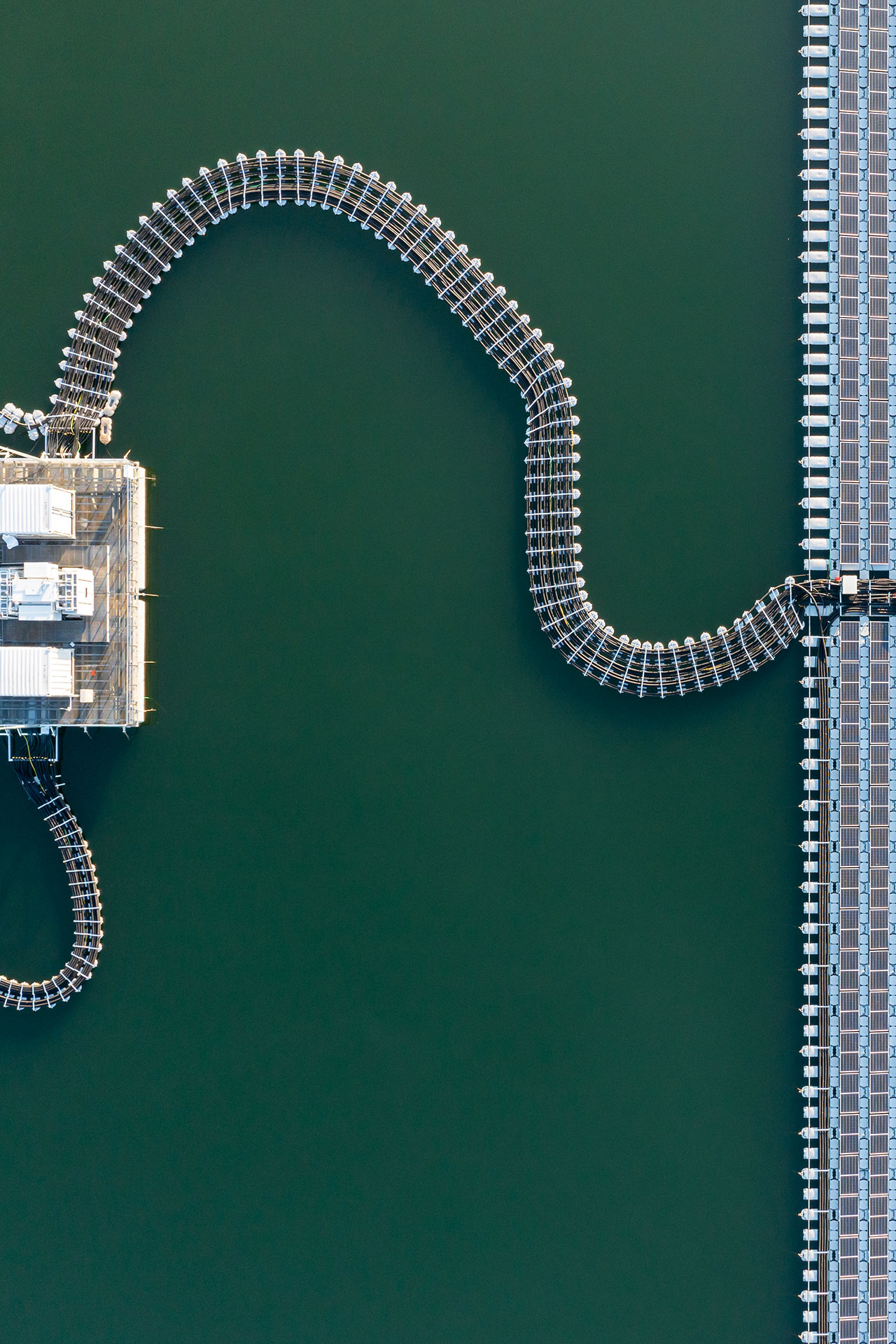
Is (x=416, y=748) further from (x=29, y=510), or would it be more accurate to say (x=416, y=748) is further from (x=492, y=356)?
(x=29, y=510)

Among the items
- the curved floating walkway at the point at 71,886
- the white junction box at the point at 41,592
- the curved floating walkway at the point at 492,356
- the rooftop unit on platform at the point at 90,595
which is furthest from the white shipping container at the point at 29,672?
the curved floating walkway at the point at 492,356

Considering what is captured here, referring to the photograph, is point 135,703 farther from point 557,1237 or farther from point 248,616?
point 557,1237

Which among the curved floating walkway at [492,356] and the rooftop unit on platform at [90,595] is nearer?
the rooftop unit on platform at [90,595]

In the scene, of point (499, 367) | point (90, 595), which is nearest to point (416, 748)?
point (90, 595)

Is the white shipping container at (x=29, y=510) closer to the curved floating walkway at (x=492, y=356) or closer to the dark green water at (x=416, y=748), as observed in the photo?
the curved floating walkway at (x=492, y=356)

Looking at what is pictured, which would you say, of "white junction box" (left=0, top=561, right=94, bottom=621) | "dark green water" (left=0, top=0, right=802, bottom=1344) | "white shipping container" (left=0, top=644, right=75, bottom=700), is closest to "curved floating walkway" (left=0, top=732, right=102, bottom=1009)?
"dark green water" (left=0, top=0, right=802, bottom=1344)

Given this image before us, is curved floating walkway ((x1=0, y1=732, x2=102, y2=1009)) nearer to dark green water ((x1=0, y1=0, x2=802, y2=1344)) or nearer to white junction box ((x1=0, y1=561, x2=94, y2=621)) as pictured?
dark green water ((x1=0, y1=0, x2=802, y2=1344))
